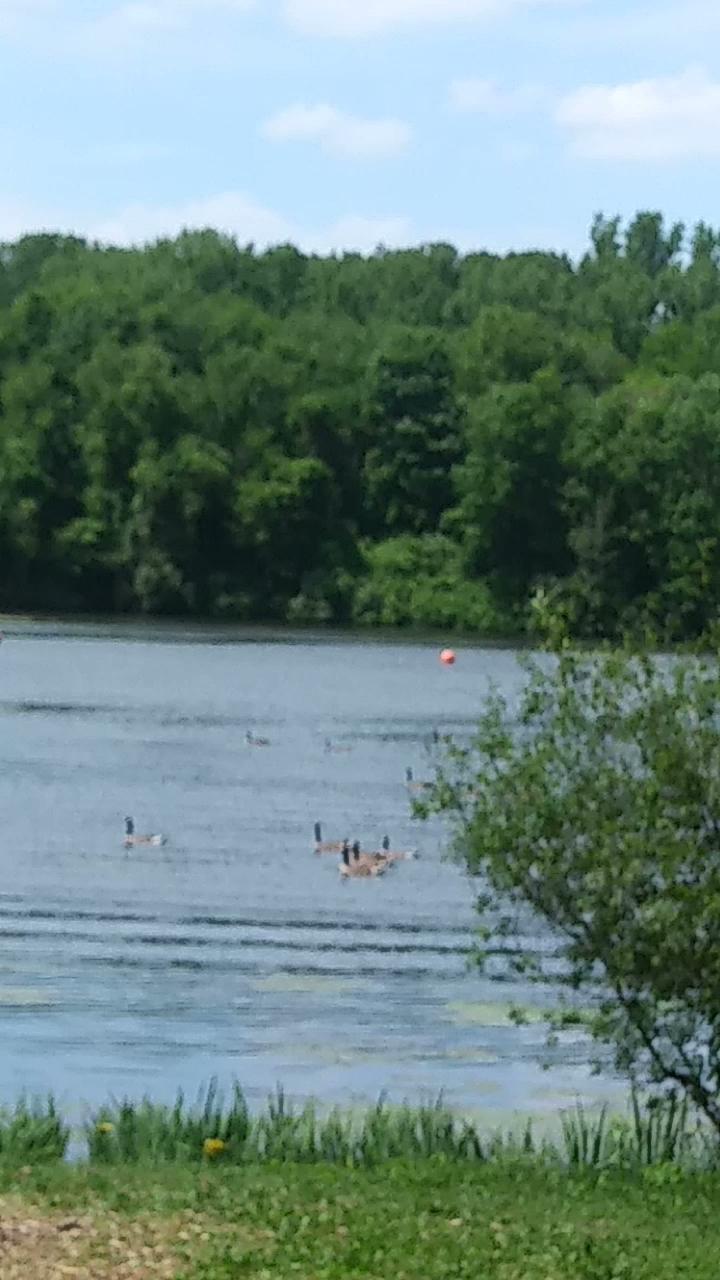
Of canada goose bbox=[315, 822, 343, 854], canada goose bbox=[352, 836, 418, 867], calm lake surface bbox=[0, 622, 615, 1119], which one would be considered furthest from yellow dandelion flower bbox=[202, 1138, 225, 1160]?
canada goose bbox=[315, 822, 343, 854]

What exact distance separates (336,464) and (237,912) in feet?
262

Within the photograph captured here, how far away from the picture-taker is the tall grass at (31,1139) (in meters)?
15.1

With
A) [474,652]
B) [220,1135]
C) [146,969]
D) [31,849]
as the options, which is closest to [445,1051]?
[146,969]

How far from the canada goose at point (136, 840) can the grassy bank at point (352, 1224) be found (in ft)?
90.4

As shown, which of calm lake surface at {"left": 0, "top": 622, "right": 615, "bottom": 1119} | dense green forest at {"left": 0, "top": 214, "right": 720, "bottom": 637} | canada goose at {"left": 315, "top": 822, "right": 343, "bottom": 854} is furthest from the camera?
dense green forest at {"left": 0, "top": 214, "right": 720, "bottom": 637}

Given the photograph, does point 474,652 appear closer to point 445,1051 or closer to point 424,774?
point 424,774

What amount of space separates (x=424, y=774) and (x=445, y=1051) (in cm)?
3002

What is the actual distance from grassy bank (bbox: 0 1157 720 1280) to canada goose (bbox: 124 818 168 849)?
27.6 meters

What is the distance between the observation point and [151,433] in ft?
362

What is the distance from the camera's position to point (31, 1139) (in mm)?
15711

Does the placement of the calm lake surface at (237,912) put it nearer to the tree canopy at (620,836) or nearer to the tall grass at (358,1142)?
the tree canopy at (620,836)

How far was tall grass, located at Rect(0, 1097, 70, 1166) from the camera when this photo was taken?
15125mm

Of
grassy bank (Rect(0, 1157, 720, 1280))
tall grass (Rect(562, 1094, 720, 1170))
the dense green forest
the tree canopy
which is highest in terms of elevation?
the dense green forest

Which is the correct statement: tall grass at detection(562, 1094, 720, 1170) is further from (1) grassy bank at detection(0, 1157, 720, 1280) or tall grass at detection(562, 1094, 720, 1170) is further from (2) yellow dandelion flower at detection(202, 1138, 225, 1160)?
(2) yellow dandelion flower at detection(202, 1138, 225, 1160)
